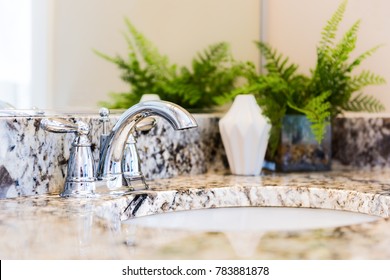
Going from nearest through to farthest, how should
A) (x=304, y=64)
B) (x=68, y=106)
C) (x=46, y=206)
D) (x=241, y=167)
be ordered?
1. (x=46, y=206)
2. (x=68, y=106)
3. (x=241, y=167)
4. (x=304, y=64)

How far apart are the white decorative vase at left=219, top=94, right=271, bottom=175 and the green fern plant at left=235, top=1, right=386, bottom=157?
2 centimetres

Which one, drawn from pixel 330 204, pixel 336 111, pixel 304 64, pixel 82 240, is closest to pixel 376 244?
pixel 82 240

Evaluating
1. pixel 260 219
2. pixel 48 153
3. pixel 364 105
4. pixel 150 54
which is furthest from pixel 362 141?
pixel 48 153

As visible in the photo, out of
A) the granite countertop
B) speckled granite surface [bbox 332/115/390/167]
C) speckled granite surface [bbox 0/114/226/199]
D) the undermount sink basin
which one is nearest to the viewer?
the granite countertop

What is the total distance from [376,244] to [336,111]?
29.7 inches

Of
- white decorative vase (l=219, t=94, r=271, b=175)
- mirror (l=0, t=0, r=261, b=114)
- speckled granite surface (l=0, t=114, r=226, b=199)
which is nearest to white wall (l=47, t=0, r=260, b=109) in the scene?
mirror (l=0, t=0, r=261, b=114)

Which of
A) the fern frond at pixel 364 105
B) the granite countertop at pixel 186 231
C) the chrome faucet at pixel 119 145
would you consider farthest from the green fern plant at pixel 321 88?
the chrome faucet at pixel 119 145

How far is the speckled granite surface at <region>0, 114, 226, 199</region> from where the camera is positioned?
95 centimetres

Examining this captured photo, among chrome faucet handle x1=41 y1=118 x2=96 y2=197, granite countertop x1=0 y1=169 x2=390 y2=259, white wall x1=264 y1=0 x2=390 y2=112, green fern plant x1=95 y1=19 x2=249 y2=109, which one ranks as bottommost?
granite countertop x1=0 y1=169 x2=390 y2=259

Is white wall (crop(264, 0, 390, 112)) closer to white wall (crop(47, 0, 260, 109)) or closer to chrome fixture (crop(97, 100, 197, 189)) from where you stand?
white wall (crop(47, 0, 260, 109))

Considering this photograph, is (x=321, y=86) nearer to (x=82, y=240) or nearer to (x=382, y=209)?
(x=382, y=209)

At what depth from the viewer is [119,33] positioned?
130 cm

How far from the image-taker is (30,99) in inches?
41.7
